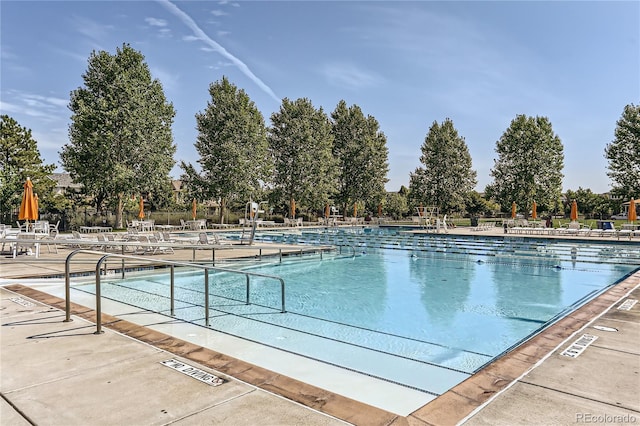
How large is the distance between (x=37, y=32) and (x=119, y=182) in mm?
14418

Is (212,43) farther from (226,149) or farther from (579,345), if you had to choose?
(579,345)

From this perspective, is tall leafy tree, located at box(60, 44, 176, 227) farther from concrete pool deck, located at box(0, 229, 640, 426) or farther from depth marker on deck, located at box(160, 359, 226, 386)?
depth marker on deck, located at box(160, 359, 226, 386)

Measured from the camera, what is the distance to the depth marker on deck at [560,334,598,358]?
4394 mm

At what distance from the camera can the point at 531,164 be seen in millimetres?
41031

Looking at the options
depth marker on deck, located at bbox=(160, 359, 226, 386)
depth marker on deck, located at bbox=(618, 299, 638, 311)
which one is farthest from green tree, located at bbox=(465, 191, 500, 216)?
depth marker on deck, located at bbox=(160, 359, 226, 386)

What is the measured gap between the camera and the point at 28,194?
1323cm

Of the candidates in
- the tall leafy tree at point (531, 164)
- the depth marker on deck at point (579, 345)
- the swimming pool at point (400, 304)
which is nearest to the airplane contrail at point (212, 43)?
the swimming pool at point (400, 304)

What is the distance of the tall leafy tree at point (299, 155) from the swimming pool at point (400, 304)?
77.0 feet

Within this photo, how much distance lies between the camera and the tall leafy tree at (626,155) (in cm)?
3738

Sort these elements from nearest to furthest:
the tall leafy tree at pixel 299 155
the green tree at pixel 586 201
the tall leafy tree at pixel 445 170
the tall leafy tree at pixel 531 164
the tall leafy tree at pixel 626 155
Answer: the tall leafy tree at pixel 626 155
the tall leafy tree at pixel 299 155
the tall leafy tree at pixel 531 164
the tall leafy tree at pixel 445 170
the green tree at pixel 586 201

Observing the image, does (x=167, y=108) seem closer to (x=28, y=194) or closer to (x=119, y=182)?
(x=119, y=182)

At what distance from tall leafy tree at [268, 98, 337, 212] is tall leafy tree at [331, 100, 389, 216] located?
4.23 meters

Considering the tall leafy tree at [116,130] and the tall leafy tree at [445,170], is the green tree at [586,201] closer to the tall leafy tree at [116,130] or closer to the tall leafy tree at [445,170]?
the tall leafy tree at [445,170]

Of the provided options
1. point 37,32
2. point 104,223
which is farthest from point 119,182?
point 37,32
